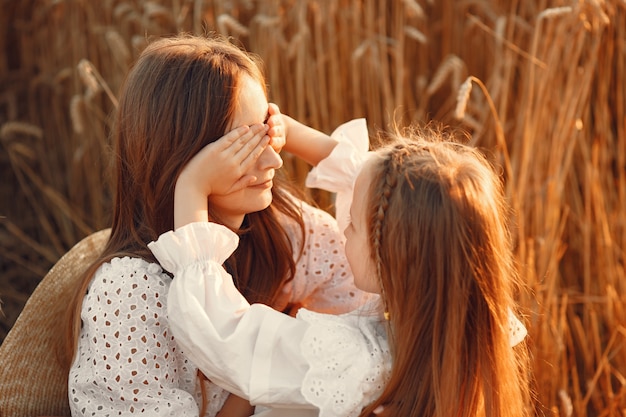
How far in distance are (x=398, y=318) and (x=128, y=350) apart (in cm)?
39

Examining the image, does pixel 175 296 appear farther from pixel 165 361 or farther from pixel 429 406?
pixel 429 406

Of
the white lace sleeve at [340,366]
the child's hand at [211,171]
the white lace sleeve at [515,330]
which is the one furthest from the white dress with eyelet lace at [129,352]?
the white lace sleeve at [515,330]

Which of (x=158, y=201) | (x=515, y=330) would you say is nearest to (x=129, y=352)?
(x=158, y=201)

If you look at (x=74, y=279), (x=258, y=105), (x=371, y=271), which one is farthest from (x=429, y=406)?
(x=74, y=279)

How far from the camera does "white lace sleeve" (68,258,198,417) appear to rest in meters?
1.19

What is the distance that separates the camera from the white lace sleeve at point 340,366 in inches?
42.6

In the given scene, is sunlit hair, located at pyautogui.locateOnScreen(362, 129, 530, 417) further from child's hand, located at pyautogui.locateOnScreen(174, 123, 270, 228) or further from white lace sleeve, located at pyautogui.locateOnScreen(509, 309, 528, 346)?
child's hand, located at pyautogui.locateOnScreen(174, 123, 270, 228)

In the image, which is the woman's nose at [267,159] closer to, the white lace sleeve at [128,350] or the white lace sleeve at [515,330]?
the white lace sleeve at [128,350]

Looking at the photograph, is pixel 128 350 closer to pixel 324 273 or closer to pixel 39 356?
pixel 39 356

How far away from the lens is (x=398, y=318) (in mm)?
1130

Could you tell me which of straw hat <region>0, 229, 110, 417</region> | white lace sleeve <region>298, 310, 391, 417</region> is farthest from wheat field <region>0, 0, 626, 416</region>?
white lace sleeve <region>298, 310, 391, 417</region>

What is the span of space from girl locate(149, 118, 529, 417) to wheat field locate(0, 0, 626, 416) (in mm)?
335

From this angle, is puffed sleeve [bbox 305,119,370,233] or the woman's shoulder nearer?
the woman's shoulder

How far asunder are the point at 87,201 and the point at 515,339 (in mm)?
1542
